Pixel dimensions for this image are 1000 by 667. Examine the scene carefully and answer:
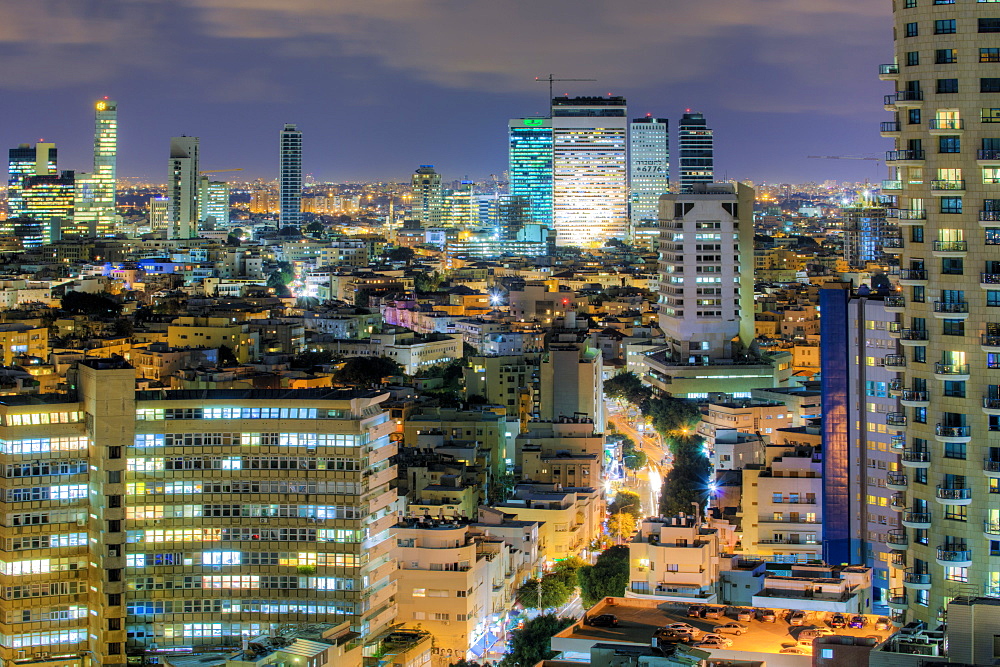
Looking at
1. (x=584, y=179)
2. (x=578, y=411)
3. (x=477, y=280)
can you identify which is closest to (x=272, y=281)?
(x=477, y=280)

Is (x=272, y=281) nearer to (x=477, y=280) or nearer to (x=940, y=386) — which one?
(x=477, y=280)

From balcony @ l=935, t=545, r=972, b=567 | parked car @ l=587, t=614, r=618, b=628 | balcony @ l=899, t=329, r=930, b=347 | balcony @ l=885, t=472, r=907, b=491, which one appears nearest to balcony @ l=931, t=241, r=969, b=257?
balcony @ l=899, t=329, r=930, b=347

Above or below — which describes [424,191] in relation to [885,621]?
above

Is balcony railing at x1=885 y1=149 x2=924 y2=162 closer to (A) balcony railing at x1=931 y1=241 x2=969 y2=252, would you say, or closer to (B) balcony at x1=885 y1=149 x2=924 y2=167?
(B) balcony at x1=885 y1=149 x2=924 y2=167

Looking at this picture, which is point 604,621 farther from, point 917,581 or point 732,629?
point 917,581

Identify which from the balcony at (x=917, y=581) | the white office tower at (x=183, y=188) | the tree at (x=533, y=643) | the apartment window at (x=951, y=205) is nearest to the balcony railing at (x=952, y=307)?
the apartment window at (x=951, y=205)

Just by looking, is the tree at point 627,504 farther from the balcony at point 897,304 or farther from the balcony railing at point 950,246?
the balcony railing at point 950,246
